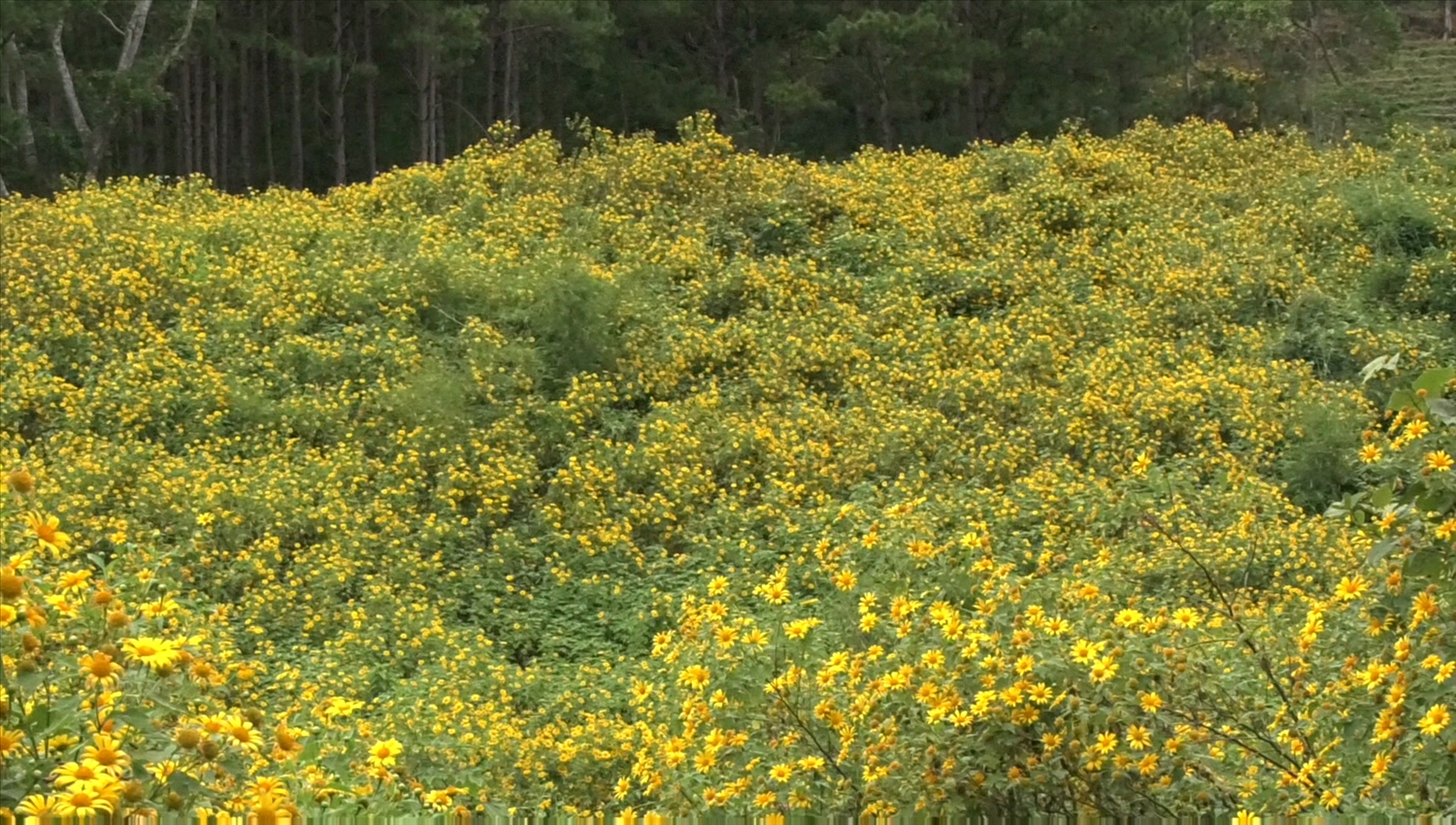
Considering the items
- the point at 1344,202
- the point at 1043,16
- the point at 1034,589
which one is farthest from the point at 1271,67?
the point at 1034,589

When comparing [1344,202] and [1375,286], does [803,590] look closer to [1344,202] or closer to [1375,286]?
[1375,286]

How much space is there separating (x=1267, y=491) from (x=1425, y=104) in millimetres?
15064

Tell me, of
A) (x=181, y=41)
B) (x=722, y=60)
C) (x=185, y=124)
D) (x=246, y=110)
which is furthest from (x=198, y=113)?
(x=722, y=60)

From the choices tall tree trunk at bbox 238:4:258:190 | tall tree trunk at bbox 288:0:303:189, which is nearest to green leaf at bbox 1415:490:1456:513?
tall tree trunk at bbox 288:0:303:189

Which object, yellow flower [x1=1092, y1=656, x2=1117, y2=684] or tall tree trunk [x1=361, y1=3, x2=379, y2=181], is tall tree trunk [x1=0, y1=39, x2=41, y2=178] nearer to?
tall tree trunk [x1=361, y1=3, x2=379, y2=181]

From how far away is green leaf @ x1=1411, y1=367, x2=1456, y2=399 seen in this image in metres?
2.04

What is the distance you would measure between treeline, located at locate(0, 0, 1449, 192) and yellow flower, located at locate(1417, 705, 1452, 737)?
1344 cm

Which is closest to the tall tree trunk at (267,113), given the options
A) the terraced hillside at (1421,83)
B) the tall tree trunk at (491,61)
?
the tall tree trunk at (491,61)

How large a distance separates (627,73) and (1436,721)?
18175 millimetres

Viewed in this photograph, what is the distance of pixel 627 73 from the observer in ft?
63.1

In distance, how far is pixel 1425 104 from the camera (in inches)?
723

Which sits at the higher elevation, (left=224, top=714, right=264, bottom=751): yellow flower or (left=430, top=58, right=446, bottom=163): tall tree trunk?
(left=224, top=714, right=264, bottom=751): yellow flower

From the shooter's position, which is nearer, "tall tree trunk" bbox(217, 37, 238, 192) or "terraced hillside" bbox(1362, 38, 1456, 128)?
"terraced hillside" bbox(1362, 38, 1456, 128)

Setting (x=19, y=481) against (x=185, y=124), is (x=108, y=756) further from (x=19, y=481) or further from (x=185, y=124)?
(x=185, y=124)
